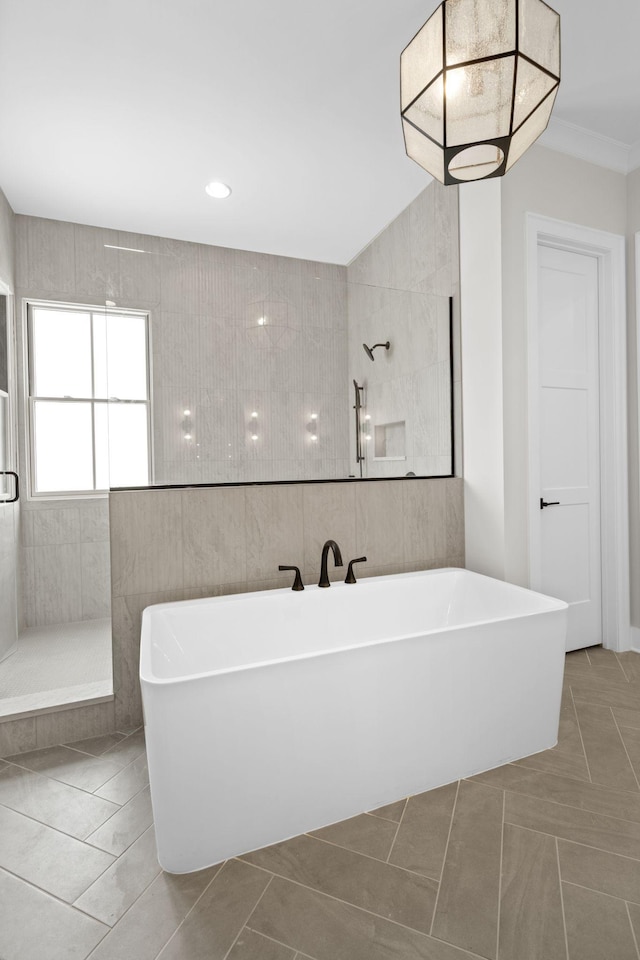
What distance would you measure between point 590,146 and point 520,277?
2.83 ft

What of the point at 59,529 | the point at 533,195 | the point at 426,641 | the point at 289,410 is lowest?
the point at 426,641

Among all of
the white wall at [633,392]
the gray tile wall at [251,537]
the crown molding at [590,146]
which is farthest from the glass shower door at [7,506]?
the white wall at [633,392]

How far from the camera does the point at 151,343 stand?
224 cm

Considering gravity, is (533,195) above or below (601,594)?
above

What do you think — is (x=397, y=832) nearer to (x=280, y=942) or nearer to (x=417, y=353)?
(x=280, y=942)

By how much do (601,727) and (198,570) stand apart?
6.02 feet

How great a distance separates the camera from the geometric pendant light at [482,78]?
1210mm

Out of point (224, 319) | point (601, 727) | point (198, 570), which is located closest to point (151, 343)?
point (224, 319)

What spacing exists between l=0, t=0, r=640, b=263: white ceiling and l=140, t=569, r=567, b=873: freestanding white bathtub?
226cm

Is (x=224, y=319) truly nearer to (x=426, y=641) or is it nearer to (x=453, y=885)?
(x=426, y=641)

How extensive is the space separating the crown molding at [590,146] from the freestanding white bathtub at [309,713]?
7.59 feet

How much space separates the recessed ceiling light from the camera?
294cm

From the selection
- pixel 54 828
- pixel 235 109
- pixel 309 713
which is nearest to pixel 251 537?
pixel 309 713

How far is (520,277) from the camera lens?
8.37 ft
